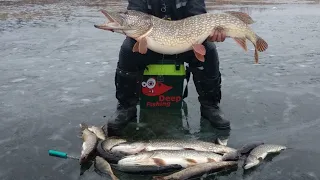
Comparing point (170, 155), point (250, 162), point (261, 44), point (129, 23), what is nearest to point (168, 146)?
point (170, 155)

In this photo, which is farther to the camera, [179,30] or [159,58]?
[159,58]

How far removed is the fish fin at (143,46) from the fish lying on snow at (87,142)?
1026 millimetres

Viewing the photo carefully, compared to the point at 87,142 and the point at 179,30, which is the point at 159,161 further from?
the point at 179,30

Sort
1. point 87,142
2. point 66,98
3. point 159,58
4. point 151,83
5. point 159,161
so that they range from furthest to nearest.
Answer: point 66,98 < point 151,83 < point 159,58 < point 87,142 < point 159,161

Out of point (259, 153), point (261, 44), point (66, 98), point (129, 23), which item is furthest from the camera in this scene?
point (66, 98)

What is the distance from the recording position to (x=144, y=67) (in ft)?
14.3

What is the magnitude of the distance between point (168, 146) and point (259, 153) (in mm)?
883

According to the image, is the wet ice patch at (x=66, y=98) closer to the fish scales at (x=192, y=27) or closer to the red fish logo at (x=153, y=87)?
the red fish logo at (x=153, y=87)

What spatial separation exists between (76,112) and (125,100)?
2.50 feet

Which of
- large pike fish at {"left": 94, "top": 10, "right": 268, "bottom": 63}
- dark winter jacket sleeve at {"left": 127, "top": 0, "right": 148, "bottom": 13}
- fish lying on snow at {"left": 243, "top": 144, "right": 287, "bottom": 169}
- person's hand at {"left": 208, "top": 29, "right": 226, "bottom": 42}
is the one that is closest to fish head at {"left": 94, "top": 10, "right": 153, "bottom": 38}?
large pike fish at {"left": 94, "top": 10, "right": 268, "bottom": 63}

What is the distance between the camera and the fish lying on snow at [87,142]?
348 centimetres

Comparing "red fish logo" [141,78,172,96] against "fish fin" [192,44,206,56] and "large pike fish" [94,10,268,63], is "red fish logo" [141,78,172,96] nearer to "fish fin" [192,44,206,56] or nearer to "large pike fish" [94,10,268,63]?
"large pike fish" [94,10,268,63]

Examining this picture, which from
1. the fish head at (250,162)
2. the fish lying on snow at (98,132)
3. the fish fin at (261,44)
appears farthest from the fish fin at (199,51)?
the fish lying on snow at (98,132)

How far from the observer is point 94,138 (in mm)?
3807
